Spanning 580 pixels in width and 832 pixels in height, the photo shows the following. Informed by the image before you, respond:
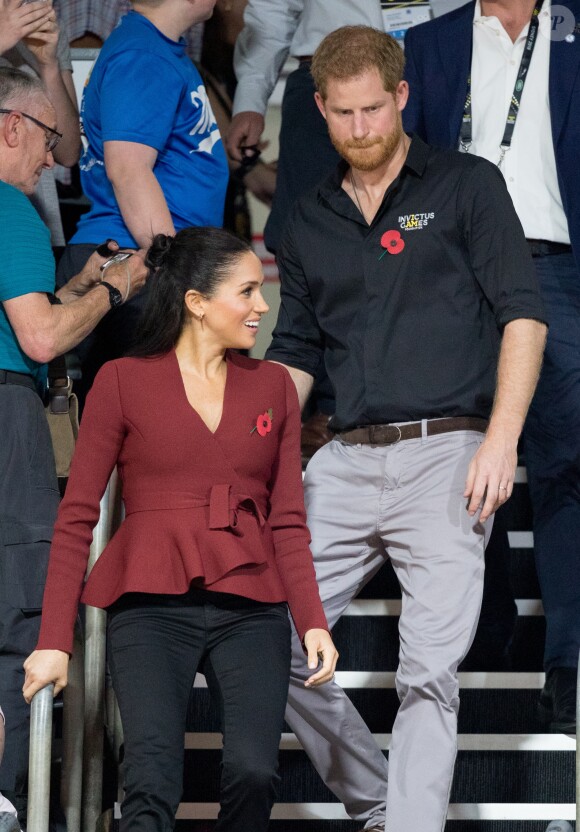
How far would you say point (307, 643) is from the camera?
2.84 metres

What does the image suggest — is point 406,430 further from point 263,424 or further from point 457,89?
point 457,89

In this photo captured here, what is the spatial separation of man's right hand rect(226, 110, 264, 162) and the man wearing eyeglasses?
128 centimetres

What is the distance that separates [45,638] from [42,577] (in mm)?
396

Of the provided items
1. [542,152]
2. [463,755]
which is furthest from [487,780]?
[542,152]

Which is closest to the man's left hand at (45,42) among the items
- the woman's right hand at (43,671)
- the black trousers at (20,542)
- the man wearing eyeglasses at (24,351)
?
the man wearing eyeglasses at (24,351)

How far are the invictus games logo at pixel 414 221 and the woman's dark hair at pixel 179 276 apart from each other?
1.50 ft

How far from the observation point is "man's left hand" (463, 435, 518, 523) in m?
2.97

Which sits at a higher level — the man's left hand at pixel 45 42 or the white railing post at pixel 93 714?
the man's left hand at pixel 45 42

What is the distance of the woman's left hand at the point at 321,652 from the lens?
280 cm

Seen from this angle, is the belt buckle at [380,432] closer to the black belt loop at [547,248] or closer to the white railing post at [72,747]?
the black belt loop at [547,248]

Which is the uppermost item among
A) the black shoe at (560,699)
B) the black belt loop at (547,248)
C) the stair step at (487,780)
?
the black belt loop at (547,248)

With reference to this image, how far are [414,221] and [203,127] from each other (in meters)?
0.92

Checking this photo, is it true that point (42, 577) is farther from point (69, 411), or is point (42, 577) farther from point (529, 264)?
point (529, 264)

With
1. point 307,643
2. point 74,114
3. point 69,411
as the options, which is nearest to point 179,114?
point 74,114
